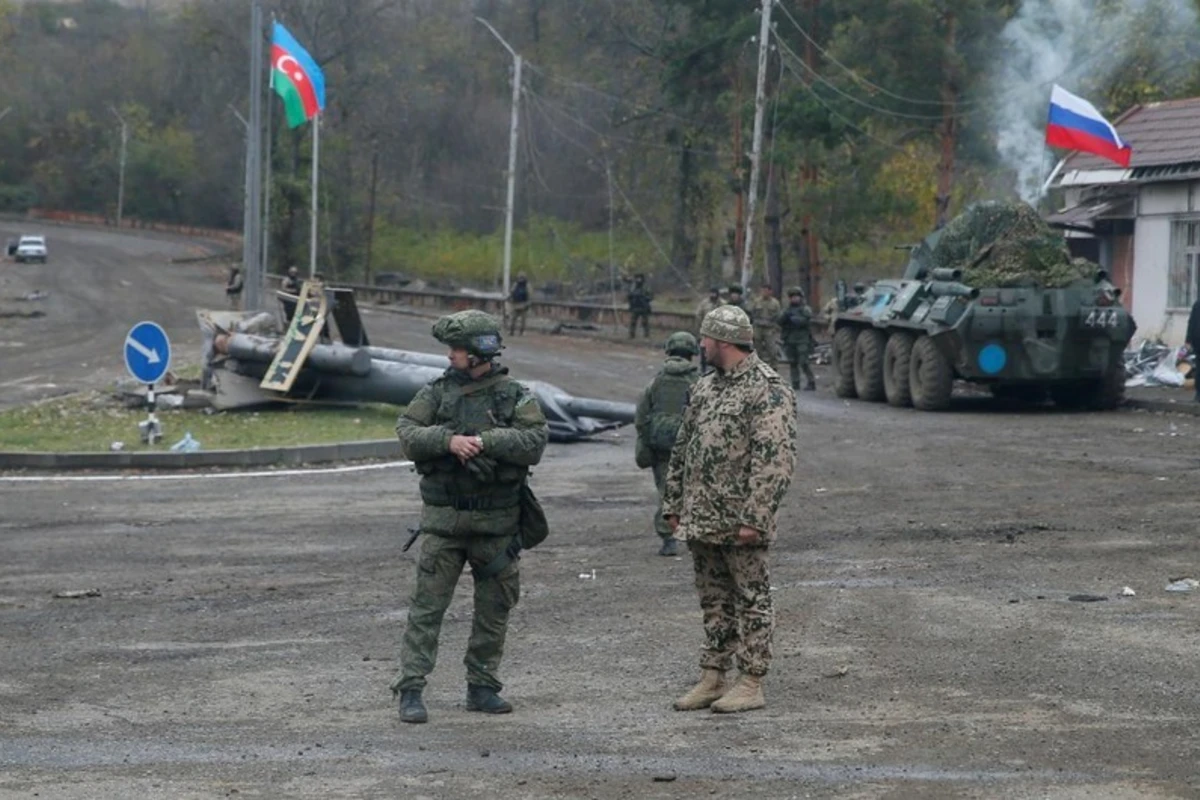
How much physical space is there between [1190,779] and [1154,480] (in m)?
10.4

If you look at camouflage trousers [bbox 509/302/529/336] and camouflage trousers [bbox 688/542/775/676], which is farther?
camouflage trousers [bbox 509/302/529/336]

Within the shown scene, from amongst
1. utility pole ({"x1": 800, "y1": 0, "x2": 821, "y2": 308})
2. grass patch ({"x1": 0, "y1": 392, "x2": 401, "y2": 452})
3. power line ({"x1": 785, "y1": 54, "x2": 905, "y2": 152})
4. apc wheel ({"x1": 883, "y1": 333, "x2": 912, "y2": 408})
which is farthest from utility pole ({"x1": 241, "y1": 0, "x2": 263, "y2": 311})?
utility pole ({"x1": 800, "y1": 0, "x2": 821, "y2": 308})

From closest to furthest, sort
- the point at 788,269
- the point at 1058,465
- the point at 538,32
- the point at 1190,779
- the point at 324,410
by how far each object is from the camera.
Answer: the point at 1190,779 → the point at 1058,465 → the point at 324,410 → the point at 788,269 → the point at 538,32

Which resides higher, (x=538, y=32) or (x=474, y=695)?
(x=538, y=32)

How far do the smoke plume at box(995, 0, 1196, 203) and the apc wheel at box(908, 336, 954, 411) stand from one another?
15.4m

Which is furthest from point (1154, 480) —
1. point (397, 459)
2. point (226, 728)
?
point (226, 728)

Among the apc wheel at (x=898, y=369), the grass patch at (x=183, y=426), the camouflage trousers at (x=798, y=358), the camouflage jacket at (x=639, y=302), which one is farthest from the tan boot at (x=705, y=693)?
the camouflage jacket at (x=639, y=302)

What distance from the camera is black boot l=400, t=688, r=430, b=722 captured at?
822 cm

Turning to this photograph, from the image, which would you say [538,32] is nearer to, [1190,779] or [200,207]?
[200,207]

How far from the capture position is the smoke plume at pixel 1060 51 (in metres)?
40.4

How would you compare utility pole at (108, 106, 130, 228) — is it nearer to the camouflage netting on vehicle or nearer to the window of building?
the window of building

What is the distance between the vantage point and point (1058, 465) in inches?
724

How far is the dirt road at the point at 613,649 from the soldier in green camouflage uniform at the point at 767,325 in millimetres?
11323

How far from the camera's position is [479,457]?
817 centimetres
